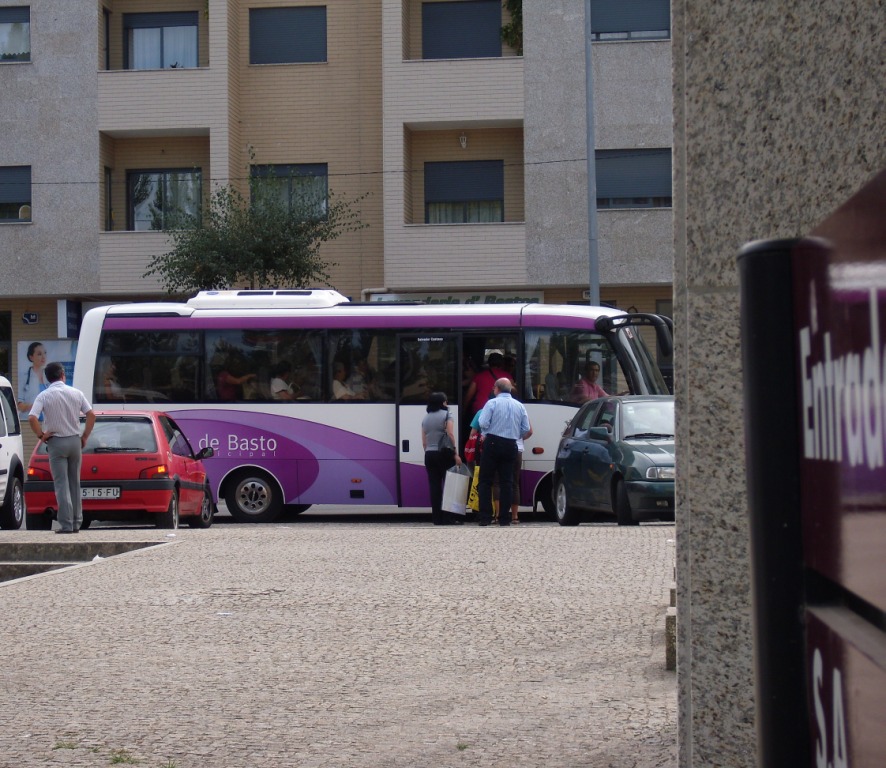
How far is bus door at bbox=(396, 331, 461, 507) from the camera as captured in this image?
66.1 ft

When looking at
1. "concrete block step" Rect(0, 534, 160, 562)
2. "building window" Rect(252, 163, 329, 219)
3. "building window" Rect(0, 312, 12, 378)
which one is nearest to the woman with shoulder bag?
"concrete block step" Rect(0, 534, 160, 562)

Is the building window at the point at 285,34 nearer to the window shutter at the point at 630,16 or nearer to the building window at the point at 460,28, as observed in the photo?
the building window at the point at 460,28

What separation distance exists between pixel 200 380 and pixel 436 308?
3.54 metres

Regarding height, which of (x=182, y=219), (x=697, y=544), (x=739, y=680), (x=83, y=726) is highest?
(x=182, y=219)

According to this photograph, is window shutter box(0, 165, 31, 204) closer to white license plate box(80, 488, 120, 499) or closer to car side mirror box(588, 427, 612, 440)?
white license plate box(80, 488, 120, 499)

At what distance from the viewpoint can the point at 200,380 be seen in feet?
68.5

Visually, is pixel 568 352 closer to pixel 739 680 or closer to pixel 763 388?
pixel 739 680

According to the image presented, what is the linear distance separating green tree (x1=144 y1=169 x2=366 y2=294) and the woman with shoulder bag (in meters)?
11.4

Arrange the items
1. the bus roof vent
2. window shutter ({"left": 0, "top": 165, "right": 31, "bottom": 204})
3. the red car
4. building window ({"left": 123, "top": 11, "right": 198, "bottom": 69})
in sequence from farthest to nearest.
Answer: building window ({"left": 123, "top": 11, "right": 198, "bottom": 69}) < window shutter ({"left": 0, "top": 165, "right": 31, "bottom": 204}) < the bus roof vent < the red car

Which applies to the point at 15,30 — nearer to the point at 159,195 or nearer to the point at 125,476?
the point at 159,195

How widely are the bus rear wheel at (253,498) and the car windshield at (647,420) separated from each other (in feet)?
18.9

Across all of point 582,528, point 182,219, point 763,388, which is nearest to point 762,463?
point 763,388

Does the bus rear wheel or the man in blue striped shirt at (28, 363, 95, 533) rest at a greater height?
the man in blue striped shirt at (28, 363, 95, 533)

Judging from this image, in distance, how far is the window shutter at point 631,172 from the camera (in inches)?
1192
